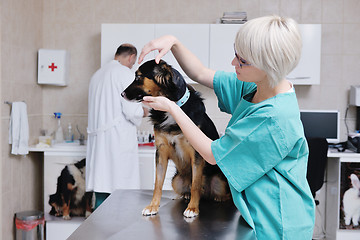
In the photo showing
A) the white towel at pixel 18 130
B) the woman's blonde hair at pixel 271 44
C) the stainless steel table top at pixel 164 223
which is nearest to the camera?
the woman's blonde hair at pixel 271 44

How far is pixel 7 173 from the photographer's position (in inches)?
126

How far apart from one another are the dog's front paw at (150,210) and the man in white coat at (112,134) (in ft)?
5.67

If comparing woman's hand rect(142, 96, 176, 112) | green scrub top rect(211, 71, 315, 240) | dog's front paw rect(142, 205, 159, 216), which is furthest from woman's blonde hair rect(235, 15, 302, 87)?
dog's front paw rect(142, 205, 159, 216)

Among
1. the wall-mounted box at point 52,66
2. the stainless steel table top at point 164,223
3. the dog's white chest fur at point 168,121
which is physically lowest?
the stainless steel table top at point 164,223

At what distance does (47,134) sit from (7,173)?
829 mm

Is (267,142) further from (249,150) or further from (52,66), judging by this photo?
(52,66)

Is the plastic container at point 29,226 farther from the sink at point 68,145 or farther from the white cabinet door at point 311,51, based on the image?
the white cabinet door at point 311,51

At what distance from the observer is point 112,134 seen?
3.03 meters

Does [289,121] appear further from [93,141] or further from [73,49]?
[73,49]

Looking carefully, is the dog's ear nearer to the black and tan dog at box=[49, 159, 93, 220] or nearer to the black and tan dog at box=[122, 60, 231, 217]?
the black and tan dog at box=[122, 60, 231, 217]

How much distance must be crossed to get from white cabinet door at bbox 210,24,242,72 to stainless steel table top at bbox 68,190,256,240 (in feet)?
7.61

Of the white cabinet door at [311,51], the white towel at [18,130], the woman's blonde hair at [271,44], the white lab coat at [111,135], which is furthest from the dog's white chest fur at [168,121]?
the white cabinet door at [311,51]

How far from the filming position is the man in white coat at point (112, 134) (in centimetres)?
296

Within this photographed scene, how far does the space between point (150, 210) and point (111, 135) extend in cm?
182
